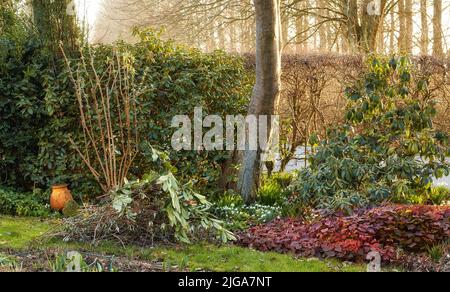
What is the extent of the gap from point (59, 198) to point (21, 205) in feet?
1.81

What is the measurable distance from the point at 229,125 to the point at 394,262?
3.95 m

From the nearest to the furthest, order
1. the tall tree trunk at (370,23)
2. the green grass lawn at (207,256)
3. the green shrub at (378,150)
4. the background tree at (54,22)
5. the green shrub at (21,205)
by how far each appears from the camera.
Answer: the green grass lawn at (207,256), the green shrub at (378,150), the green shrub at (21,205), the background tree at (54,22), the tall tree trunk at (370,23)

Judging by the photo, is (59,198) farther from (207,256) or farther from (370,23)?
(370,23)

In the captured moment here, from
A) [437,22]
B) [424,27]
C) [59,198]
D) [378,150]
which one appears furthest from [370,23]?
[59,198]

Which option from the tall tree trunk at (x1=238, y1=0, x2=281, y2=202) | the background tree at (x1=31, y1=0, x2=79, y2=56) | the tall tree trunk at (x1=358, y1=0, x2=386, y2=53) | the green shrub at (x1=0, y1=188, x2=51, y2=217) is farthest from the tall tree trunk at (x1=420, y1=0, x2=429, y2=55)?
the green shrub at (x1=0, y1=188, x2=51, y2=217)

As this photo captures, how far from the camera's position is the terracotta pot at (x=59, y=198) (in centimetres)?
785

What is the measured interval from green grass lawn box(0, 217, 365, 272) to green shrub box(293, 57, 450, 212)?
1.56 metres

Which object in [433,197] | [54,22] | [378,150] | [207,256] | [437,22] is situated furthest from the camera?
[437,22]

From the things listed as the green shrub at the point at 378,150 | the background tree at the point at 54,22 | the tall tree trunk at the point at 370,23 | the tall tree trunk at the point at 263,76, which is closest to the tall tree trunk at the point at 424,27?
the tall tree trunk at the point at 370,23

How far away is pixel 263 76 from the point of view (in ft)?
25.1

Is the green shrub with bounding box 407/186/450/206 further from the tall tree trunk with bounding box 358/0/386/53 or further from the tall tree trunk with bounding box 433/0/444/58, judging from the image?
the tall tree trunk with bounding box 433/0/444/58

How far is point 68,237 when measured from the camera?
5.93 metres

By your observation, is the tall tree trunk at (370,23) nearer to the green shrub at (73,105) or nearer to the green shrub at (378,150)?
the green shrub at (378,150)

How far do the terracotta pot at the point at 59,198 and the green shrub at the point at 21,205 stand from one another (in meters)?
0.15
